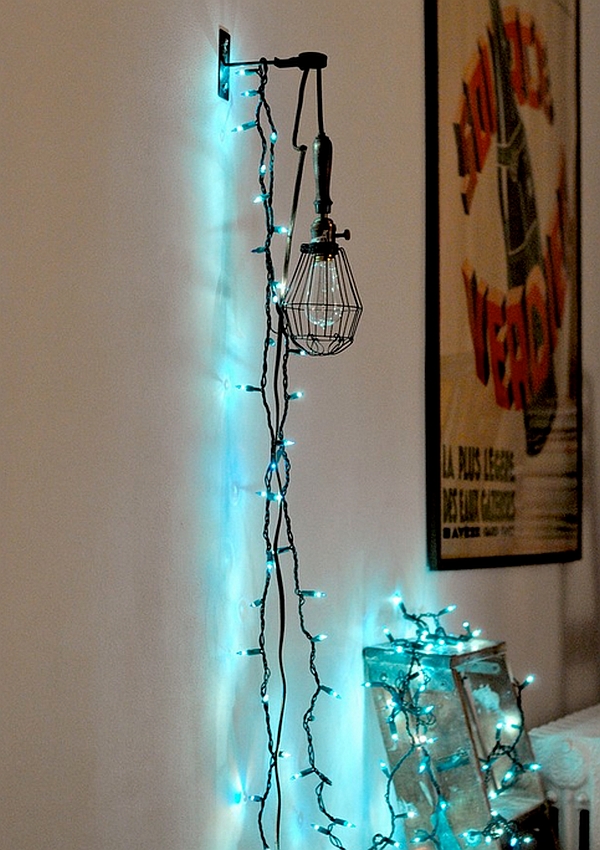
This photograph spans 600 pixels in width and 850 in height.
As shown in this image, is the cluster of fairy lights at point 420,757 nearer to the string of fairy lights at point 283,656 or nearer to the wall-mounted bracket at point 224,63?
the string of fairy lights at point 283,656

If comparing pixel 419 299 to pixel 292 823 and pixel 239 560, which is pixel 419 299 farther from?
pixel 292 823

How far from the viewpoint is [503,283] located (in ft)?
9.20

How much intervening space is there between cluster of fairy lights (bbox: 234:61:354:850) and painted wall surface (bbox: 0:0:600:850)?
0.09 ft

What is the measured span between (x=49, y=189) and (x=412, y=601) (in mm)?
1228

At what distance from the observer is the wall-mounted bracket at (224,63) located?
1874 millimetres

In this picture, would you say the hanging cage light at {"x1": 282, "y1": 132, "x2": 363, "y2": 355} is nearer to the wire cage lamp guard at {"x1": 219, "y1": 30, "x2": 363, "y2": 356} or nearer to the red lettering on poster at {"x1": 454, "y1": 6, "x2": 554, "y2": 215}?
the wire cage lamp guard at {"x1": 219, "y1": 30, "x2": 363, "y2": 356}

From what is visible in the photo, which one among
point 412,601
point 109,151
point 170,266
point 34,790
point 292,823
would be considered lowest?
point 292,823

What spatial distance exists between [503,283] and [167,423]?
51.9 inches

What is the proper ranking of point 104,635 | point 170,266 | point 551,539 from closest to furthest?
1. point 104,635
2. point 170,266
3. point 551,539

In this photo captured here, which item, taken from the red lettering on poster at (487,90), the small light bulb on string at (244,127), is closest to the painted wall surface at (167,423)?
the small light bulb on string at (244,127)

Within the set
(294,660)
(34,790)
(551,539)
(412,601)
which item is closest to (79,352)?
(34,790)

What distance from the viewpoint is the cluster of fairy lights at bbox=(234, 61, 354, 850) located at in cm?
190

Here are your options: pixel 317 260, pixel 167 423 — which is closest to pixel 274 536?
pixel 167 423

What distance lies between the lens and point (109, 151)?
5.39ft
